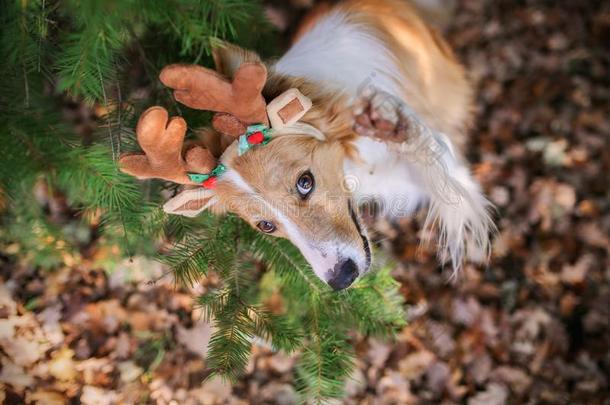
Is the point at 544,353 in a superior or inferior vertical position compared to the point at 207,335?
inferior

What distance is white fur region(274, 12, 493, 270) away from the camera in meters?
2.15

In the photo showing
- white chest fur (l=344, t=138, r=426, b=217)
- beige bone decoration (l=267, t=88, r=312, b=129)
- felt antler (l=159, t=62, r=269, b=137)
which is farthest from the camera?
white chest fur (l=344, t=138, r=426, b=217)

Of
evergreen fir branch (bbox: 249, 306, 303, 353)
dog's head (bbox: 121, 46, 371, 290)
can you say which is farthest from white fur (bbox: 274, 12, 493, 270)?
evergreen fir branch (bbox: 249, 306, 303, 353)

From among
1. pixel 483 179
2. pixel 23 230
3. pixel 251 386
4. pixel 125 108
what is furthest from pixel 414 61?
pixel 23 230

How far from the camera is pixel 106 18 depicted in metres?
1.46

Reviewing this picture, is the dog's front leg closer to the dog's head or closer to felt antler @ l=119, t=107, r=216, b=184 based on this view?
the dog's head

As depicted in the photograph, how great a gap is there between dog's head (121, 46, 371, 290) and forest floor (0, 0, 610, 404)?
55 centimetres

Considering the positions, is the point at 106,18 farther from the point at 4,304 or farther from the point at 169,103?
the point at 4,304

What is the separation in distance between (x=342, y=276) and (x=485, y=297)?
1.50 metres

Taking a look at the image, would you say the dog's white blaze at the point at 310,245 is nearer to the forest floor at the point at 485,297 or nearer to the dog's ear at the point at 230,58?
the dog's ear at the point at 230,58

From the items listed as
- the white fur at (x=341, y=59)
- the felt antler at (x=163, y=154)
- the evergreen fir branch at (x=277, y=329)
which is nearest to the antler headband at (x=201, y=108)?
the felt antler at (x=163, y=154)

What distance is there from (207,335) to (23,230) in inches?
41.2

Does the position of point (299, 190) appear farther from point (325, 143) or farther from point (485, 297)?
point (485, 297)

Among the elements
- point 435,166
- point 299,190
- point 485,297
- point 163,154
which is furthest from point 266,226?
point 485,297
